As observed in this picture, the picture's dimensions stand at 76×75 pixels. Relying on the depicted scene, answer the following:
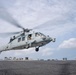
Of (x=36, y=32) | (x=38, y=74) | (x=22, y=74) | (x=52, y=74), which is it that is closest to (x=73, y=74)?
(x=52, y=74)

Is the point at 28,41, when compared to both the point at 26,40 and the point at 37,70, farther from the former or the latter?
the point at 37,70

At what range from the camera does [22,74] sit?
833 inches

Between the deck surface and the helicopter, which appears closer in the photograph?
the deck surface

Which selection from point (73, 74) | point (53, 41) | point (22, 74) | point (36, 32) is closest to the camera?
point (22, 74)

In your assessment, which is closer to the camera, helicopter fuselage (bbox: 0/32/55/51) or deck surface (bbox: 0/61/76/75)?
deck surface (bbox: 0/61/76/75)

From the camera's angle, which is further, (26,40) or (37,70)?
(26,40)

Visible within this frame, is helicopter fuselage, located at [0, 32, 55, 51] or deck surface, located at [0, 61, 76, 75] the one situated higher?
helicopter fuselage, located at [0, 32, 55, 51]

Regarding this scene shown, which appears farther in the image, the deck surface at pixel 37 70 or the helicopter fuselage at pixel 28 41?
the helicopter fuselage at pixel 28 41

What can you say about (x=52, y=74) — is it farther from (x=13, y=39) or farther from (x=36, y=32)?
(x=13, y=39)

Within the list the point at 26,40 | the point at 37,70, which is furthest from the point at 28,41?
the point at 37,70

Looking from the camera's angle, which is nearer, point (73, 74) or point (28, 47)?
point (73, 74)

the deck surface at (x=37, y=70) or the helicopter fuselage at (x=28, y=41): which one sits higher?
the helicopter fuselage at (x=28, y=41)

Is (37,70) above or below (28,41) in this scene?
below

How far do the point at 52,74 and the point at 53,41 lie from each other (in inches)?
860
